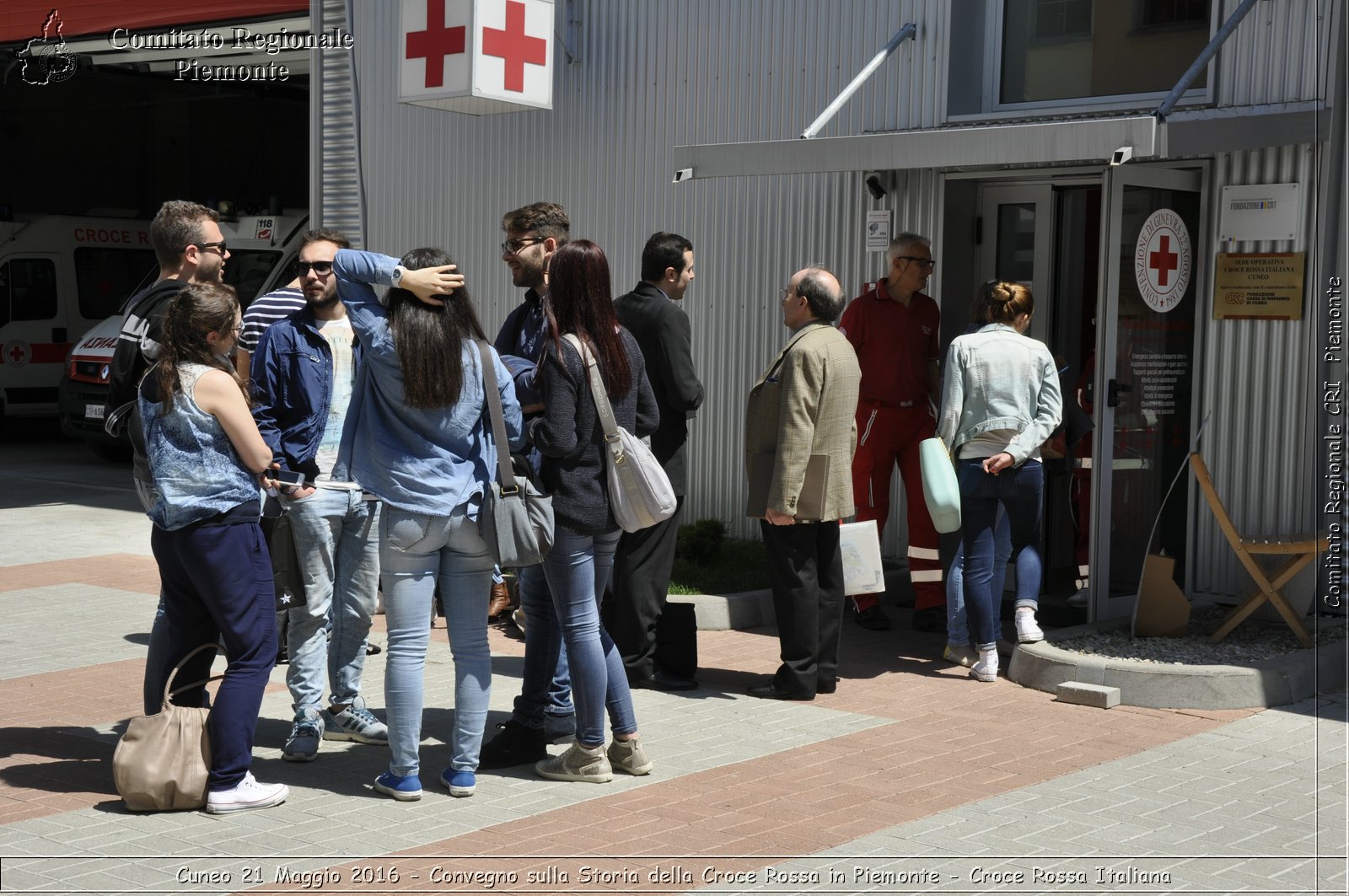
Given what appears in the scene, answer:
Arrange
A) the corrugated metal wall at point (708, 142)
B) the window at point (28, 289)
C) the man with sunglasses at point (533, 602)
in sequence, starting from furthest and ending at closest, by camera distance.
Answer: the window at point (28, 289) → the corrugated metal wall at point (708, 142) → the man with sunglasses at point (533, 602)

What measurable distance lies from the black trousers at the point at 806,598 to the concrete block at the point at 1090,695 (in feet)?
3.34

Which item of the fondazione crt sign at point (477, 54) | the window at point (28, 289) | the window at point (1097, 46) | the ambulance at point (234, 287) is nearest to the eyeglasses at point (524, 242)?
the window at point (1097, 46)

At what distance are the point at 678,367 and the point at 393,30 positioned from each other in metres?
6.71

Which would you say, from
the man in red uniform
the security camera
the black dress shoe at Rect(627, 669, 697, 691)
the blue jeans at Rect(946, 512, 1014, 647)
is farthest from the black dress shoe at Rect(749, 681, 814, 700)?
the security camera

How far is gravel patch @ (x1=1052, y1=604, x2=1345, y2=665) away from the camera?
6992 millimetres

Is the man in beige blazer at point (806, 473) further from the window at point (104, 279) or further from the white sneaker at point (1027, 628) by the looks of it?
the window at point (104, 279)

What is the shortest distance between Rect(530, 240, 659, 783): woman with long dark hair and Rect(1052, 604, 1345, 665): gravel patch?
2.74 m

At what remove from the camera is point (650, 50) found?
10773 mm

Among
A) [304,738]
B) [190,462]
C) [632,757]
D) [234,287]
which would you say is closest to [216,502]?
[190,462]

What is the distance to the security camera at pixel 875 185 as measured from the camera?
375 inches

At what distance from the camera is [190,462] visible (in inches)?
196

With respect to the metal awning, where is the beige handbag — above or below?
below

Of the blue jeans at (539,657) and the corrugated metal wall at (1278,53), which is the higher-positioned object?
the corrugated metal wall at (1278,53)

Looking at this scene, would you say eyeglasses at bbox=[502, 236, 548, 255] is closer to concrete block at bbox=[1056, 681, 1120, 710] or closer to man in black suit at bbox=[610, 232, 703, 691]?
man in black suit at bbox=[610, 232, 703, 691]
